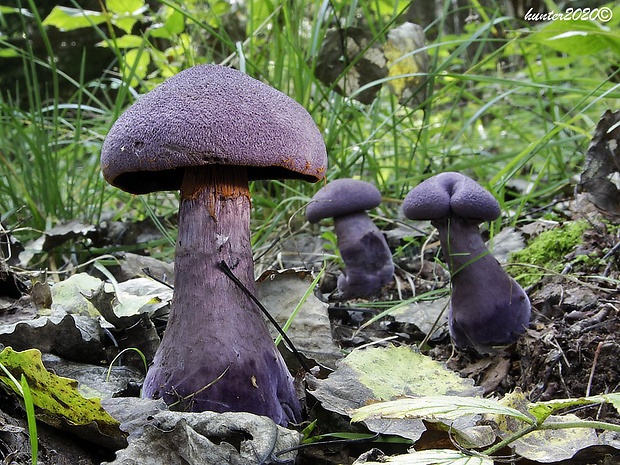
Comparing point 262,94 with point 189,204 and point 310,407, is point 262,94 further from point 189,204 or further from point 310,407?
point 310,407

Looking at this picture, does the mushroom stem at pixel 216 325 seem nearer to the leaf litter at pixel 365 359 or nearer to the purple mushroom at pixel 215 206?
the purple mushroom at pixel 215 206

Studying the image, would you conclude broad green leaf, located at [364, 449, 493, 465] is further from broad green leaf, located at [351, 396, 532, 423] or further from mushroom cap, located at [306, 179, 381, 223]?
mushroom cap, located at [306, 179, 381, 223]

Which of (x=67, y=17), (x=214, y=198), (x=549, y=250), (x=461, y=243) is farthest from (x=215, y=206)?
(x=67, y=17)

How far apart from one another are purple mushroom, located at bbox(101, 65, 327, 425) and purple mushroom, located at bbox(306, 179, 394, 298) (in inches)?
51.9

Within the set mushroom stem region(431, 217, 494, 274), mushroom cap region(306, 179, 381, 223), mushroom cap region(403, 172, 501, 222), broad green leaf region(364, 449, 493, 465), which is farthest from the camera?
mushroom cap region(306, 179, 381, 223)

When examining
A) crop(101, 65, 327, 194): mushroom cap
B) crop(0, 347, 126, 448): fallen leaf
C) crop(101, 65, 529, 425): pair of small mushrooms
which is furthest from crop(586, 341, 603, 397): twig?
crop(0, 347, 126, 448): fallen leaf

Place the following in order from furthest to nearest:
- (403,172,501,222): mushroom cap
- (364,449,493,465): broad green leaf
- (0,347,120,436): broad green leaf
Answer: (403,172,501,222): mushroom cap, (0,347,120,436): broad green leaf, (364,449,493,465): broad green leaf

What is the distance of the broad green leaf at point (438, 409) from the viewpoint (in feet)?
3.11

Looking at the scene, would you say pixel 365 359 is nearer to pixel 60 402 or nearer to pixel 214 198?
pixel 214 198

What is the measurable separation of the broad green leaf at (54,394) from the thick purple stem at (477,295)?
132 cm

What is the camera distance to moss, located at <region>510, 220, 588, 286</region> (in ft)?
7.98

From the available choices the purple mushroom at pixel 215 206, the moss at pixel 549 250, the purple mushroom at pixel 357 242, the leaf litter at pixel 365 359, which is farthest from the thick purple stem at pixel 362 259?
the purple mushroom at pixel 215 206

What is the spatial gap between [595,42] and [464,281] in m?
1.45

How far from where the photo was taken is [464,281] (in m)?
2.11
